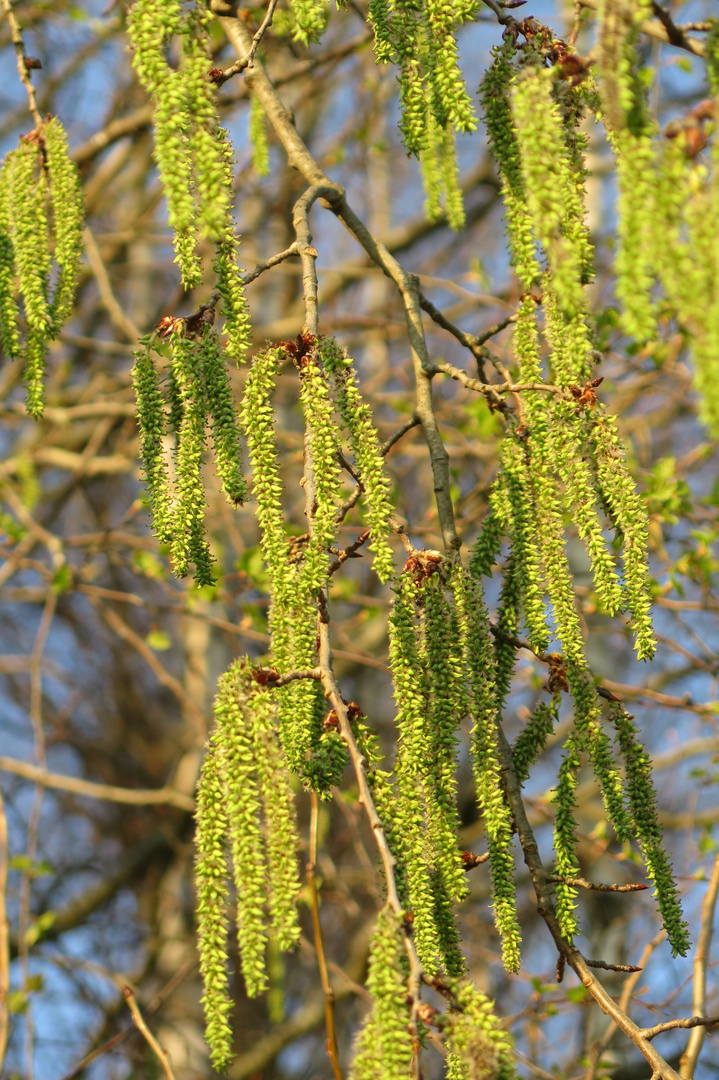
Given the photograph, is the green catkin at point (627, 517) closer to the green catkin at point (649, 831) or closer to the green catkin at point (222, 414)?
the green catkin at point (649, 831)

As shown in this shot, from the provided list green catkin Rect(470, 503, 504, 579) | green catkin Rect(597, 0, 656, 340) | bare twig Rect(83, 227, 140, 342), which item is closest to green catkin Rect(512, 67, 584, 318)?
green catkin Rect(597, 0, 656, 340)

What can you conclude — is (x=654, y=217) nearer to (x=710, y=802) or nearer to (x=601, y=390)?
(x=601, y=390)

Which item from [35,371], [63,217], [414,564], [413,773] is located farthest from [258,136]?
[413,773]

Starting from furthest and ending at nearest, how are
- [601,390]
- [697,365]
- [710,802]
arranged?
[710,802], [601,390], [697,365]

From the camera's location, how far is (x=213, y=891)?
1.59 meters

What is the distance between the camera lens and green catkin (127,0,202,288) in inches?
59.6

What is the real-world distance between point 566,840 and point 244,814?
67 centimetres

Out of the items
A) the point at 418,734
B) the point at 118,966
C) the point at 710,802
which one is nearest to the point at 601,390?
the point at 418,734

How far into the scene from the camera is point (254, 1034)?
9.43 metres

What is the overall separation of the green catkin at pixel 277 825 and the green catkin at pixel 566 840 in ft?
1.76

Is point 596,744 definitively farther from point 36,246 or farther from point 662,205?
point 36,246

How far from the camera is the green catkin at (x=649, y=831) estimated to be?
1812 millimetres

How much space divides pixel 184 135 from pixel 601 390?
428cm

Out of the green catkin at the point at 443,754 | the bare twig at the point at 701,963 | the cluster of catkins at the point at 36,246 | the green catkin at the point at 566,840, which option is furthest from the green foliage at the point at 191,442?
the bare twig at the point at 701,963
